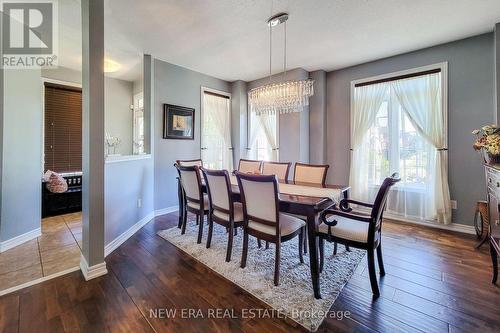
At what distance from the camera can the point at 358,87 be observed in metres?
4.02

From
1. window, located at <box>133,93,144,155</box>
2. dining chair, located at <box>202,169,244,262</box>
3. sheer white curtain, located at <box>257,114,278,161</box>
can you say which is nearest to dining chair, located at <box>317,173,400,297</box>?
dining chair, located at <box>202,169,244,262</box>

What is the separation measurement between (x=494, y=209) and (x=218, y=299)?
8.13ft

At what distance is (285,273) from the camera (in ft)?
6.95

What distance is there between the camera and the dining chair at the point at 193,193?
2756 mm

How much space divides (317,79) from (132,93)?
163 inches

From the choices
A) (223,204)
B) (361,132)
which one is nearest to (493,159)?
(361,132)

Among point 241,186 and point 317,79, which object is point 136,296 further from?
point 317,79

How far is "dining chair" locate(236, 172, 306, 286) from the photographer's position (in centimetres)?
188

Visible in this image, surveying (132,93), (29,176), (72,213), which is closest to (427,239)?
(29,176)

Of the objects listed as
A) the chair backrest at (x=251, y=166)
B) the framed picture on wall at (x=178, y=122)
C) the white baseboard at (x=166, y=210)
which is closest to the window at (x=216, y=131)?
the framed picture on wall at (x=178, y=122)

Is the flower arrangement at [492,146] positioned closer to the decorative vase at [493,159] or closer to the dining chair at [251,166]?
the decorative vase at [493,159]

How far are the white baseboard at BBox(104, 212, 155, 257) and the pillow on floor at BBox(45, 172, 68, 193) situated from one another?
1629 mm

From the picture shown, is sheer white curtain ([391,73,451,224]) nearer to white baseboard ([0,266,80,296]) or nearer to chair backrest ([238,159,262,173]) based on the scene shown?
chair backrest ([238,159,262,173])

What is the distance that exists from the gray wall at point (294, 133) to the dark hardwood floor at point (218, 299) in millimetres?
2358
